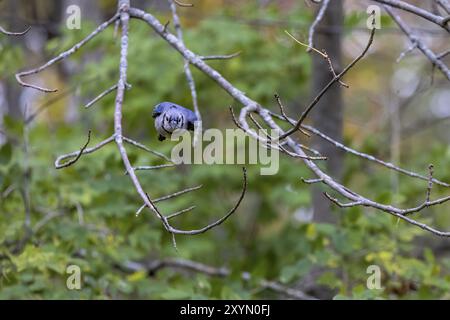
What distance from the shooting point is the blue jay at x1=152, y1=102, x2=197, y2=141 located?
253cm

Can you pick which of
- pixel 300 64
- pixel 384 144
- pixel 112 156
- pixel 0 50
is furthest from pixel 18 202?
pixel 384 144

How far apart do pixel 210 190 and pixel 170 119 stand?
12.1 ft

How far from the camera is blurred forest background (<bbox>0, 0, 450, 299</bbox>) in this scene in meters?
3.95

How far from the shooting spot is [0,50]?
189 inches

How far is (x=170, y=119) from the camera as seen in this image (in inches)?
99.5

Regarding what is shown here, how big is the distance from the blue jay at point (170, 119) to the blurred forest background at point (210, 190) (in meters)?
0.58

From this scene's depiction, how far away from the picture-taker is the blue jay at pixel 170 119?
2533 mm

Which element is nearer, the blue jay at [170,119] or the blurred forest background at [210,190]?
the blue jay at [170,119]

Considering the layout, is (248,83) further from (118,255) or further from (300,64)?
(118,255)

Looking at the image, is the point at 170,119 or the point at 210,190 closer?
the point at 170,119

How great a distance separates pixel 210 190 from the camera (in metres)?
6.19

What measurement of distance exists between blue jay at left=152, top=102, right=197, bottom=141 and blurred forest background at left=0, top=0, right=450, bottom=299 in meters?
0.58

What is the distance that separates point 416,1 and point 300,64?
7.38 ft

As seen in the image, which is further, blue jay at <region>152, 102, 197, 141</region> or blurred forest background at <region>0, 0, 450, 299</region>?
blurred forest background at <region>0, 0, 450, 299</region>
